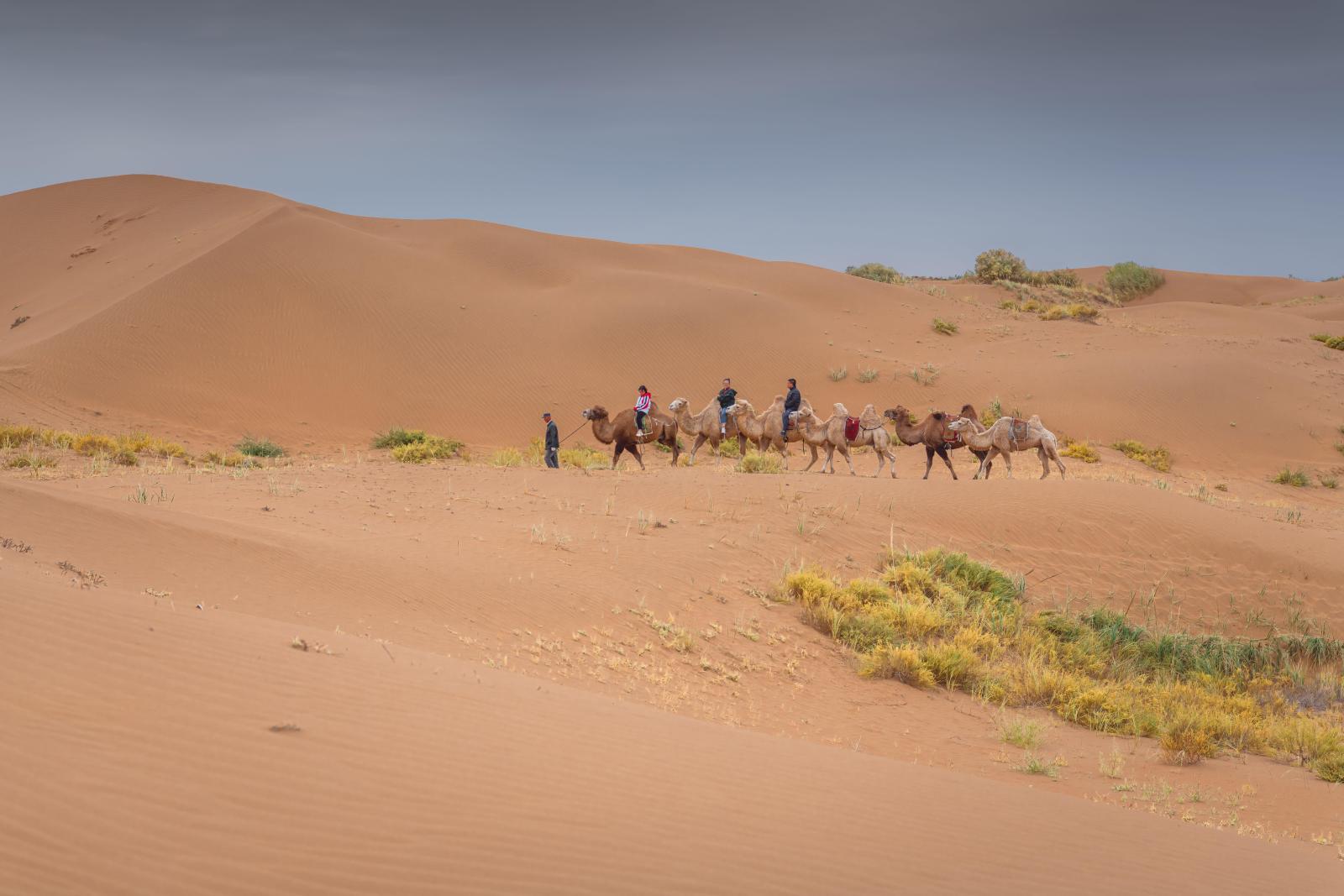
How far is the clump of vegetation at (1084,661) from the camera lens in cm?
1152

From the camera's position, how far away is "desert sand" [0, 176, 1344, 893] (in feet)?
16.0

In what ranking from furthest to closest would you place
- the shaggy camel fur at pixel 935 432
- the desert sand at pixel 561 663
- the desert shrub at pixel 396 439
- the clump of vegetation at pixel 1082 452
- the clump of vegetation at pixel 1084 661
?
the desert shrub at pixel 396 439, the clump of vegetation at pixel 1082 452, the shaggy camel fur at pixel 935 432, the clump of vegetation at pixel 1084 661, the desert sand at pixel 561 663

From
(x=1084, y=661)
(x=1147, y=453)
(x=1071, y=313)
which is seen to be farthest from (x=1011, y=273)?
(x=1084, y=661)

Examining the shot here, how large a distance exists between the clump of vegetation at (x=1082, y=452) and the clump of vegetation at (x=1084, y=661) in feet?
51.5

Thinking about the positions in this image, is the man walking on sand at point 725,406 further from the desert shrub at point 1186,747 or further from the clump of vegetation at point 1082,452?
the desert shrub at point 1186,747

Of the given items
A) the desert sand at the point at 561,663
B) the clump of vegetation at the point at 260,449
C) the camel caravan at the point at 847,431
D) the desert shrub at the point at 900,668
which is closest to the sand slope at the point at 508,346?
the desert sand at the point at 561,663

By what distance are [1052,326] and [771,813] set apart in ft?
151

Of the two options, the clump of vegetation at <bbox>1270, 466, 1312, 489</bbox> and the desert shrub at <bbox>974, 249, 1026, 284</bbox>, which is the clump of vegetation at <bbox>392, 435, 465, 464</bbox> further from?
the desert shrub at <bbox>974, 249, 1026, 284</bbox>

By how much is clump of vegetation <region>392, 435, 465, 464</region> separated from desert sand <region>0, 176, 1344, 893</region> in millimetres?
951

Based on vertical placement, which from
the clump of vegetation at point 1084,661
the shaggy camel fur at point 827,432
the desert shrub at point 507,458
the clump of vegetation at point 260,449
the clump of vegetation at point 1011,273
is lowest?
the clump of vegetation at point 1084,661

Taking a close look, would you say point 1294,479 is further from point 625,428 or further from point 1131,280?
point 1131,280

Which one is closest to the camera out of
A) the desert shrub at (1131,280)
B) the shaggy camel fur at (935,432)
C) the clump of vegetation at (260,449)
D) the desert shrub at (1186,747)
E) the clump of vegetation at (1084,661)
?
the desert shrub at (1186,747)

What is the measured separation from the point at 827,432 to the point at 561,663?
14209 mm

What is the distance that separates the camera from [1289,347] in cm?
4594
